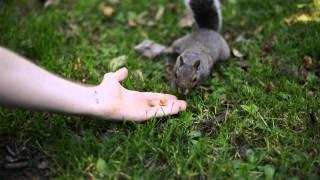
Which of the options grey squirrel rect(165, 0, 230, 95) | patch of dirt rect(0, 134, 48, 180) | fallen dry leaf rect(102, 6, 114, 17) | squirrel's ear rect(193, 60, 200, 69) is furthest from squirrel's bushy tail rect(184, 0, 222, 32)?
patch of dirt rect(0, 134, 48, 180)

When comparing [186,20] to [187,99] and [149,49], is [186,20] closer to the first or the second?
[149,49]

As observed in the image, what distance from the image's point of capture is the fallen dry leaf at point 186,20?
3248 millimetres

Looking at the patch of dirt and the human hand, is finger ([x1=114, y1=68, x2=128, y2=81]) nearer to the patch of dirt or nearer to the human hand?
the human hand

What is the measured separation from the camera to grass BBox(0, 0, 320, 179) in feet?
6.63

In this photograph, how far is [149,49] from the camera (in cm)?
299

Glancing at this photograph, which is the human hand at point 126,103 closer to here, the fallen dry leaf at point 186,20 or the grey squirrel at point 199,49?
the grey squirrel at point 199,49

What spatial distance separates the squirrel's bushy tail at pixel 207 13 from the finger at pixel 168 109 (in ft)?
2.43

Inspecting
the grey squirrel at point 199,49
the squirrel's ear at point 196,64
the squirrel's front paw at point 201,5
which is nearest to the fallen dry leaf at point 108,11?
the grey squirrel at point 199,49

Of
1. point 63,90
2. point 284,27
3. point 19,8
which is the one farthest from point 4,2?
point 284,27

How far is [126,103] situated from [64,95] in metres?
0.30

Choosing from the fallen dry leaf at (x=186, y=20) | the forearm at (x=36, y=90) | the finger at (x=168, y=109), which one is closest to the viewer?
the forearm at (x=36, y=90)

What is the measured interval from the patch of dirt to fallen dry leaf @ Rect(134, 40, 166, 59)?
1.02m

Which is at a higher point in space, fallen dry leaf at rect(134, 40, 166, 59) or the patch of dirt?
fallen dry leaf at rect(134, 40, 166, 59)

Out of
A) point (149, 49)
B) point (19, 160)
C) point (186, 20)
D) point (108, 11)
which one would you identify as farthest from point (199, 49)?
point (19, 160)
